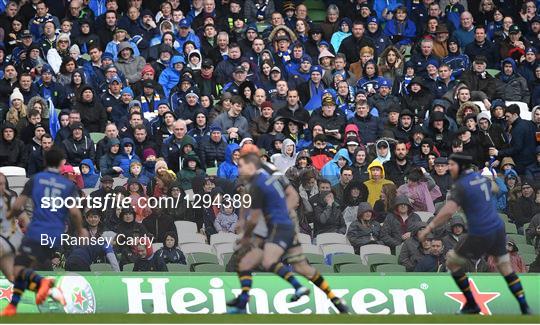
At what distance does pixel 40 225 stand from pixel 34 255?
1.26 feet

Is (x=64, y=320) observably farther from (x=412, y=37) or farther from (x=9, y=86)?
(x=412, y=37)

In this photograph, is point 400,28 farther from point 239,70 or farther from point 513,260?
point 513,260

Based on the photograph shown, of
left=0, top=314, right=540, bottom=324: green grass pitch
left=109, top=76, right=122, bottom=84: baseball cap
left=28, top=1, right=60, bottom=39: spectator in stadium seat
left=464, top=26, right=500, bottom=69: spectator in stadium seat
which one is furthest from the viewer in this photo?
left=464, top=26, right=500, bottom=69: spectator in stadium seat

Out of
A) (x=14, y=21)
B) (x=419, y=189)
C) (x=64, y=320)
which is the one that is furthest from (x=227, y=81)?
(x=64, y=320)

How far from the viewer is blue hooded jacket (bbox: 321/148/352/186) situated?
23297 mm

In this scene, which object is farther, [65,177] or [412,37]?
[412,37]

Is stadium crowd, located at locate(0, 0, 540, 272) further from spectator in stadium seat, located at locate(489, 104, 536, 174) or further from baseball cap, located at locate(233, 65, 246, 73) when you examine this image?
baseball cap, located at locate(233, 65, 246, 73)

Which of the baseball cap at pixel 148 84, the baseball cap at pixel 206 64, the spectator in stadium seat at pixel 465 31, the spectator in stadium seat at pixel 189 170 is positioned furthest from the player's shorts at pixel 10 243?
the spectator in stadium seat at pixel 465 31

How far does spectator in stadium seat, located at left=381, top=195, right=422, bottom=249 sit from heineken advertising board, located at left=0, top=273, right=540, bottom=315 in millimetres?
518

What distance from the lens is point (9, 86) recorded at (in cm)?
2739

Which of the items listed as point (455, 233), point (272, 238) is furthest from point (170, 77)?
point (272, 238)

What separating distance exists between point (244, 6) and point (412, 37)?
9.85ft

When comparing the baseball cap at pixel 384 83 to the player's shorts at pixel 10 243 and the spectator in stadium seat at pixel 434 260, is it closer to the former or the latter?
the spectator in stadium seat at pixel 434 260

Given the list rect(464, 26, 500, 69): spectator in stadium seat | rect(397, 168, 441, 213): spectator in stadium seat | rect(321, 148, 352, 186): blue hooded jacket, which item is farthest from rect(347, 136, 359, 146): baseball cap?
rect(464, 26, 500, 69): spectator in stadium seat
